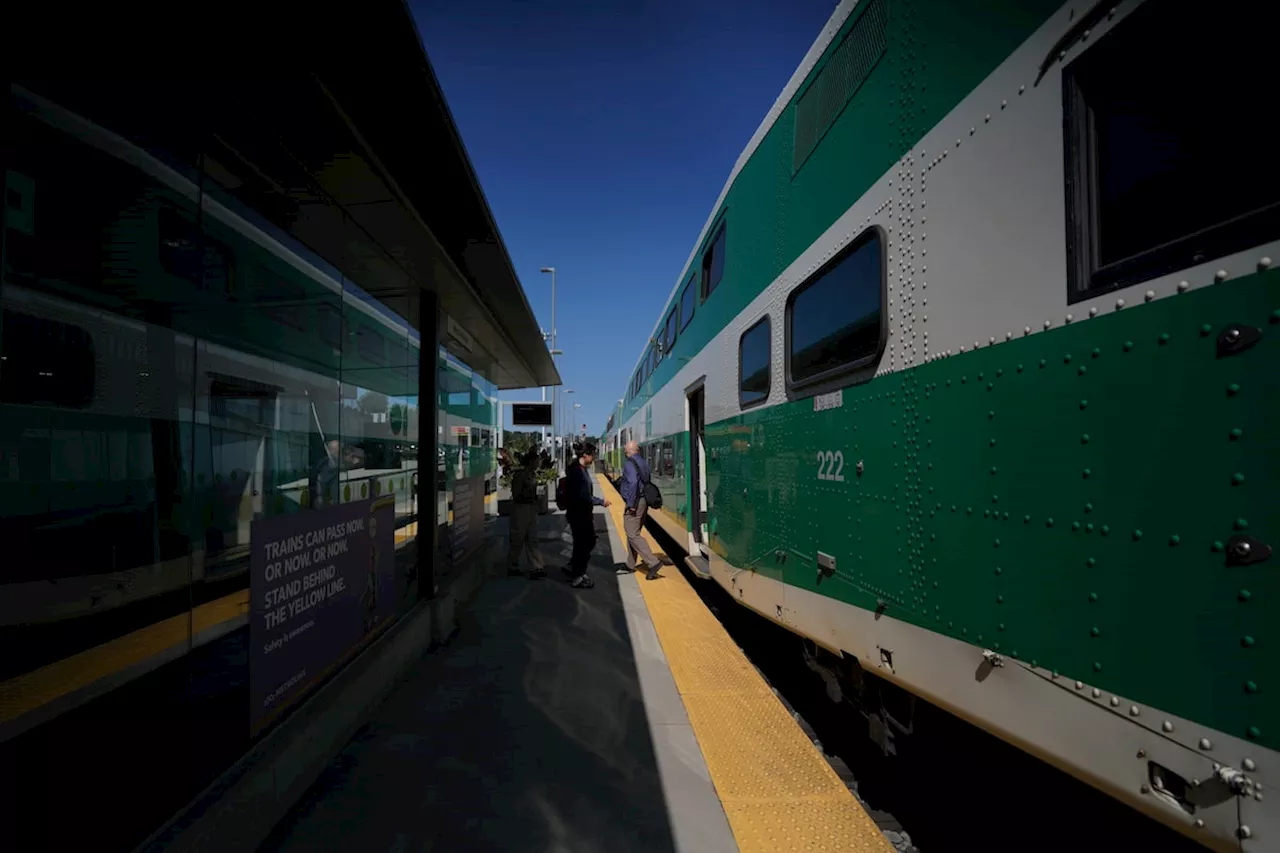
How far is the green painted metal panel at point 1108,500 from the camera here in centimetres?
136

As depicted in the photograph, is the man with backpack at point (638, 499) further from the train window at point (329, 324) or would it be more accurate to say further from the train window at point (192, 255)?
the train window at point (192, 255)

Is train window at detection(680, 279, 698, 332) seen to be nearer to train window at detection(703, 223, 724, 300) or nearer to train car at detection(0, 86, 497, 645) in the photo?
train window at detection(703, 223, 724, 300)

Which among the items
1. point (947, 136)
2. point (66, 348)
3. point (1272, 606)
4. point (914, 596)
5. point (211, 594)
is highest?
point (947, 136)

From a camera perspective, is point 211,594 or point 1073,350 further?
point 211,594

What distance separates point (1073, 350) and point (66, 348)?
5.10m

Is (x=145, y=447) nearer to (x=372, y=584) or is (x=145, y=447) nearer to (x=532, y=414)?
(x=372, y=584)

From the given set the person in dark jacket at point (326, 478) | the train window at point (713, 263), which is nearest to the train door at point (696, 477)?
the train window at point (713, 263)

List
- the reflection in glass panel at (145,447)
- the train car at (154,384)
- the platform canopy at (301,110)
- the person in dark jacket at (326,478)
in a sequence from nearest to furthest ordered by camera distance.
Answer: the platform canopy at (301,110) → the reflection in glass panel at (145,447) → the train car at (154,384) → the person in dark jacket at (326,478)

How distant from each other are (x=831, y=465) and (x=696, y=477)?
14.9 feet

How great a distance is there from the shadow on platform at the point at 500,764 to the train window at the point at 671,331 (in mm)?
5340

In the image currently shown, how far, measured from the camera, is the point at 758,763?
3355 mm

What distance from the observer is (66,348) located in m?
3.75

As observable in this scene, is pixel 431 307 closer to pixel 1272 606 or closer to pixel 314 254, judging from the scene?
pixel 314 254

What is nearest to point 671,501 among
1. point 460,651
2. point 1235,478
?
point 460,651
